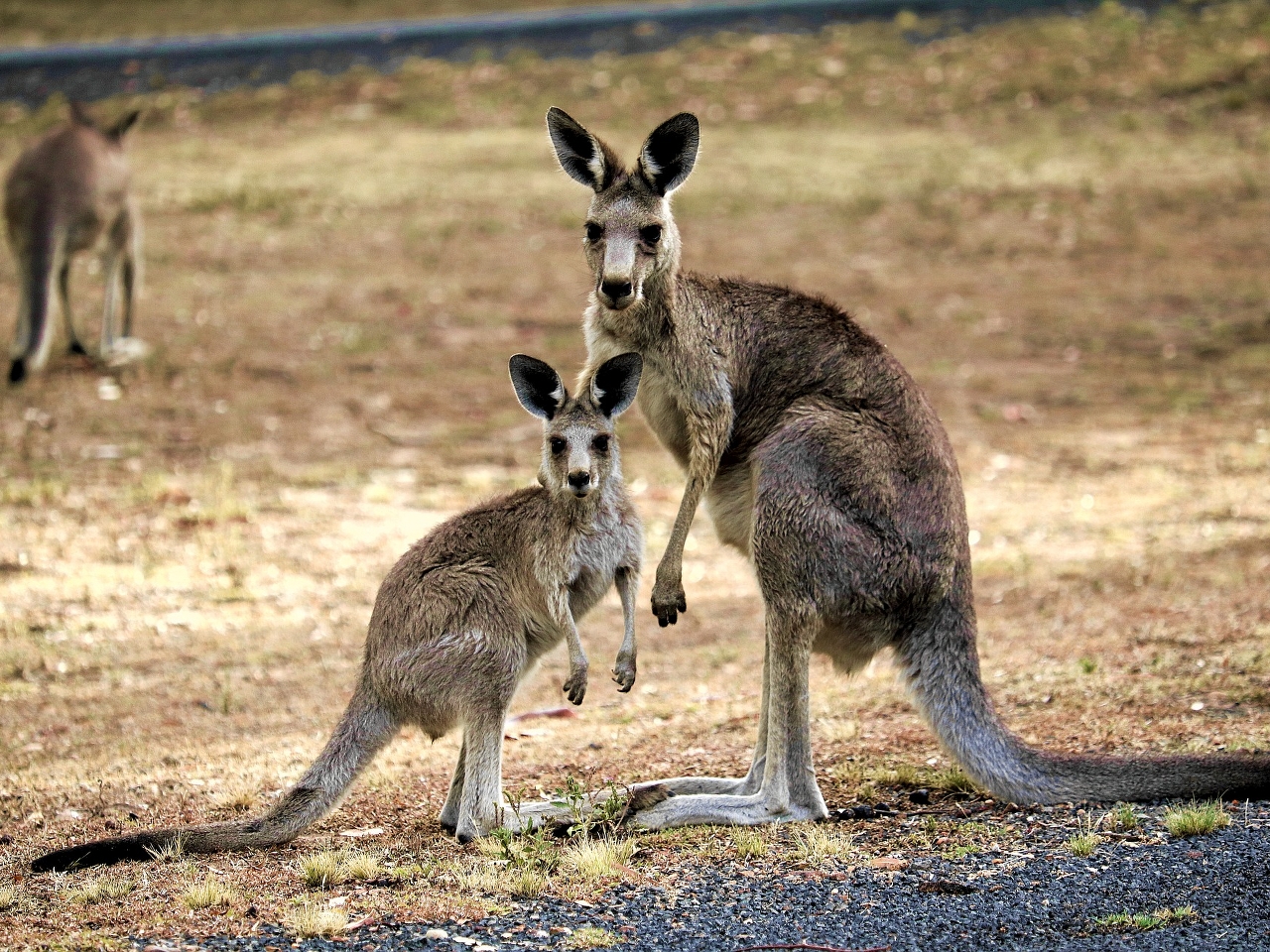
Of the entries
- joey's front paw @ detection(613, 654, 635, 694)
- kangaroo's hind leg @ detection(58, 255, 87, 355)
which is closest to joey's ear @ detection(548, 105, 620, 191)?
joey's front paw @ detection(613, 654, 635, 694)

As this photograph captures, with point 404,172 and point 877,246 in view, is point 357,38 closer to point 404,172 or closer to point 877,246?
point 404,172

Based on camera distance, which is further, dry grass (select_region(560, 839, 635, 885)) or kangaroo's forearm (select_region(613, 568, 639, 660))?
kangaroo's forearm (select_region(613, 568, 639, 660))

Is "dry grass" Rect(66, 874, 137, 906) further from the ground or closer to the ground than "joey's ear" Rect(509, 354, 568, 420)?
closer to the ground

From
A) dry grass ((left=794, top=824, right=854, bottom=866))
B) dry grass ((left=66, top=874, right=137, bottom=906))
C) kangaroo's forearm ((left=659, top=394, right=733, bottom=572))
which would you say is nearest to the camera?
dry grass ((left=66, top=874, right=137, bottom=906))

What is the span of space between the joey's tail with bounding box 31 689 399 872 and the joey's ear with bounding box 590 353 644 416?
122cm

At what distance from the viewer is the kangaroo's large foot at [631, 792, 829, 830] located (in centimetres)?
494

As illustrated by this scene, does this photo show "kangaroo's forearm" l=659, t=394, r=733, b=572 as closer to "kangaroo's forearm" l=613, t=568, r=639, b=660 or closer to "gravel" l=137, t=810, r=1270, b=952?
"kangaroo's forearm" l=613, t=568, r=639, b=660

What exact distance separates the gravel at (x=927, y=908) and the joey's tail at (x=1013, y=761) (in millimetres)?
251

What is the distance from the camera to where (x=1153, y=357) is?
41.3ft

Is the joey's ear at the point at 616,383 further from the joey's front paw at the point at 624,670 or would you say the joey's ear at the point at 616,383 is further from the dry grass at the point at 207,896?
the dry grass at the point at 207,896

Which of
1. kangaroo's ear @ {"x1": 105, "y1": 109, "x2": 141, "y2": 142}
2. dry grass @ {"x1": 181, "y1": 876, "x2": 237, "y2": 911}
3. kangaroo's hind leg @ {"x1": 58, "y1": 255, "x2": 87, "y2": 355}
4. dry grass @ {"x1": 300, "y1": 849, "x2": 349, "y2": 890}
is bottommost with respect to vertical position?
dry grass @ {"x1": 181, "y1": 876, "x2": 237, "y2": 911}

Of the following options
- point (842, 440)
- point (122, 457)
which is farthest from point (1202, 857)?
point (122, 457)

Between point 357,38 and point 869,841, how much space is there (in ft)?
53.1

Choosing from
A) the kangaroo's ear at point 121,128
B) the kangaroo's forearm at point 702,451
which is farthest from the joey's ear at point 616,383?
the kangaroo's ear at point 121,128
